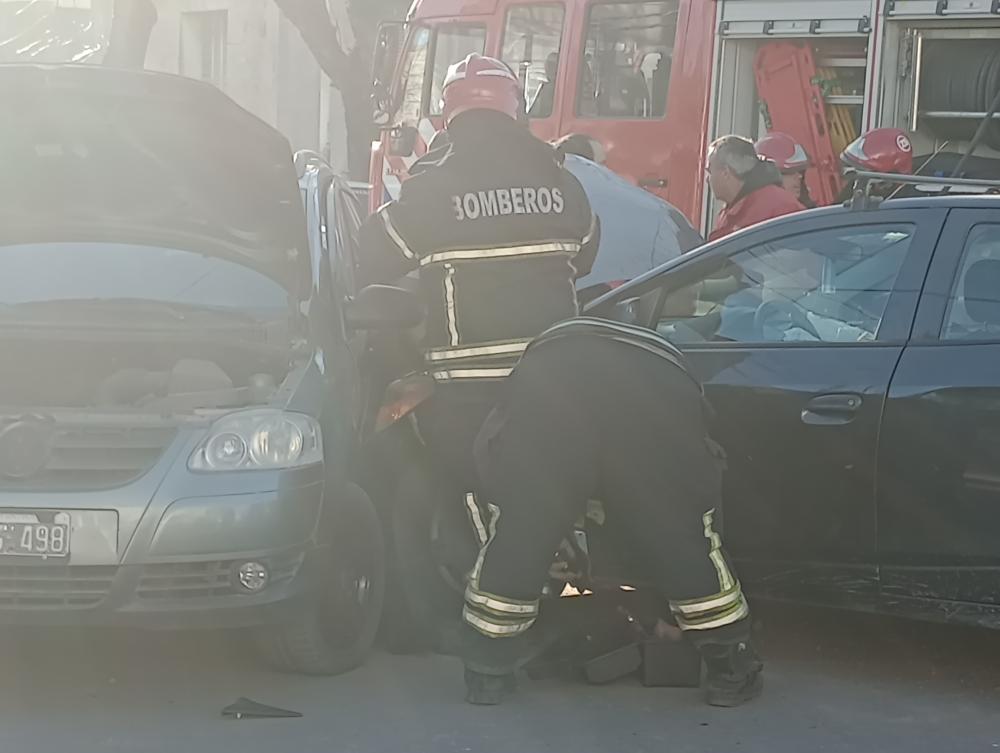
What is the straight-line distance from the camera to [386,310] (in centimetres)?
556

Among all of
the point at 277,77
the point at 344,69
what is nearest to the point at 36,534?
the point at 344,69

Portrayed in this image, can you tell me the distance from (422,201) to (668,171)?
5.91 m

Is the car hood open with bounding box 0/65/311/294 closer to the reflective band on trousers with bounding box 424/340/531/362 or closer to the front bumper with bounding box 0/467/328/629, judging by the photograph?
the reflective band on trousers with bounding box 424/340/531/362

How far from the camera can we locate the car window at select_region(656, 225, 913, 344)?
5.45 meters

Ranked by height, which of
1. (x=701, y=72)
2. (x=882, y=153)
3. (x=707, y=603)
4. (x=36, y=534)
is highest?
(x=701, y=72)

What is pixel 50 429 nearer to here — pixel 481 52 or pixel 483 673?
pixel 483 673

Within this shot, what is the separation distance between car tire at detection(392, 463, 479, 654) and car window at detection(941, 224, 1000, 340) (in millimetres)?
1699

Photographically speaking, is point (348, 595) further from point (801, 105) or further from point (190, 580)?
point (801, 105)

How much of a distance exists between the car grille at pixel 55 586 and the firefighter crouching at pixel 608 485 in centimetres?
109

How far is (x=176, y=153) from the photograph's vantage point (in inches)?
250

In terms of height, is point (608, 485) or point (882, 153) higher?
point (882, 153)

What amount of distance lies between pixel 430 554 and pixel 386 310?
865 mm

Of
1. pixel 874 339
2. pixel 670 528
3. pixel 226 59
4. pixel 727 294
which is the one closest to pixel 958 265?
pixel 874 339

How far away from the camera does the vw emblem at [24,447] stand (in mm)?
4828
